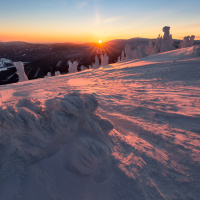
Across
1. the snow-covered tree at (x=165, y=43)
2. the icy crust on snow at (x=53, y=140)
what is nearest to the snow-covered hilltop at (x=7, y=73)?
the snow-covered tree at (x=165, y=43)

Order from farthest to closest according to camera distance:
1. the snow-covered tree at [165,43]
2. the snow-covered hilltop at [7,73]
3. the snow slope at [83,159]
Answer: the snow-covered hilltop at [7,73], the snow-covered tree at [165,43], the snow slope at [83,159]

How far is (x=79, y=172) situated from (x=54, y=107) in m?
1.21

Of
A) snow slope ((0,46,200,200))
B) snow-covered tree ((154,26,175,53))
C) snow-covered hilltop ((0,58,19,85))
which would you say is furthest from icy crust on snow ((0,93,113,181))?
snow-covered hilltop ((0,58,19,85))

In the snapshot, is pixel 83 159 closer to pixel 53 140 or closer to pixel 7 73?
pixel 53 140

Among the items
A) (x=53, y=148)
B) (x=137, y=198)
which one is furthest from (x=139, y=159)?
(x=53, y=148)

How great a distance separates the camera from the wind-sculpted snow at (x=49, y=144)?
1.72 m

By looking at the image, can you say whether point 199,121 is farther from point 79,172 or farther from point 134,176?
point 79,172

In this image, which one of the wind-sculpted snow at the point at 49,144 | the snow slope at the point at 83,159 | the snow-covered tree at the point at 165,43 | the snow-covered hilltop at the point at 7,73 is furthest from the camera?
the snow-covered hilltop at the point at 7,73

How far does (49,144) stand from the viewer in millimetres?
1917

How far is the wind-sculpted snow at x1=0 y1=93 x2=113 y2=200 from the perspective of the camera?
1.72 meters

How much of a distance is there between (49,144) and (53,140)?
77 mm

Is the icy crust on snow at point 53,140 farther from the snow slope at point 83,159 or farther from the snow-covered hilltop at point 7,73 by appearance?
the snow-covered hilltop at point 7,73

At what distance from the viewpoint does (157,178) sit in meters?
1.89

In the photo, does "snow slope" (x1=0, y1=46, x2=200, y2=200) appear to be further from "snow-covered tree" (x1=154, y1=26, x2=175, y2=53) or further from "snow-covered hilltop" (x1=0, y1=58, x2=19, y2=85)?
"snow-covered hilltop" (x1=0, y1=58, x2=19, y2=85)
